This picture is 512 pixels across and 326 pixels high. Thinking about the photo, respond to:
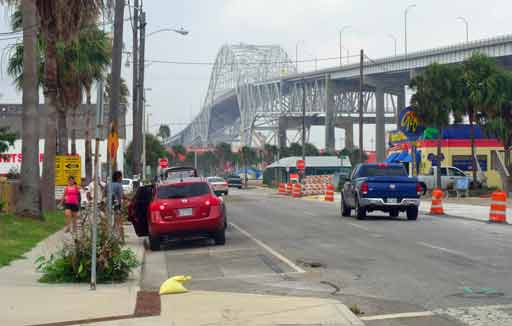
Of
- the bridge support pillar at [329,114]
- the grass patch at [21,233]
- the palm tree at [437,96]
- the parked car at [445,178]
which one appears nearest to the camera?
the grass patch at [21,233]

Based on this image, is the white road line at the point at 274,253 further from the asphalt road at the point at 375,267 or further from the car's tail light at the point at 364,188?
the car's tail light at the point at 364,188

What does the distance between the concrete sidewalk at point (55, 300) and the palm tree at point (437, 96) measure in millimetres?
41848

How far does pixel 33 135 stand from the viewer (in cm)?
2588

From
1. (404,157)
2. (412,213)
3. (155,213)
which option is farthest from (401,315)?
(404,157)

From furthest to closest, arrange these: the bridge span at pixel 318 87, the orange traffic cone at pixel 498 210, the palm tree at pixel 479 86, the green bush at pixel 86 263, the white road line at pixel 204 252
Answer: the bridge span at pixel 318 87 → the palm tree at pixel 479 86 → the orange traffic cone at pixel 498 210 → the white road line at pixel 204 252 → the green bush at pixel 86 263

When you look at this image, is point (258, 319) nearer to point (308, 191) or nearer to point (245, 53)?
point (308, 191)

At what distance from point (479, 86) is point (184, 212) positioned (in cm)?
3823

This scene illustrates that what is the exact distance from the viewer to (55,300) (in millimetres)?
11430

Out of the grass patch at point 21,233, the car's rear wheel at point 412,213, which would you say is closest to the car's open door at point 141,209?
the grass patch at point 21,233

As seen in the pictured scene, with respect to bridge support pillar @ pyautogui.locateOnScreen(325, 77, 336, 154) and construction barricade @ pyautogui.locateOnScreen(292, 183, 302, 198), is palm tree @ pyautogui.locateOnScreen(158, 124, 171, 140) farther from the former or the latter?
construction barricade @ pyautogui.locateOnScreen(292, 183, 302, 198)

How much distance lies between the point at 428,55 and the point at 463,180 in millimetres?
39045

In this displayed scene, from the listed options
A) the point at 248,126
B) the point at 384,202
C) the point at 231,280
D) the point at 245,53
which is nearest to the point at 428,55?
the point at 384,202

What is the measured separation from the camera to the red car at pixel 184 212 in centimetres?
1986

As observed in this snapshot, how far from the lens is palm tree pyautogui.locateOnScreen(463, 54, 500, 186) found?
174 feet
